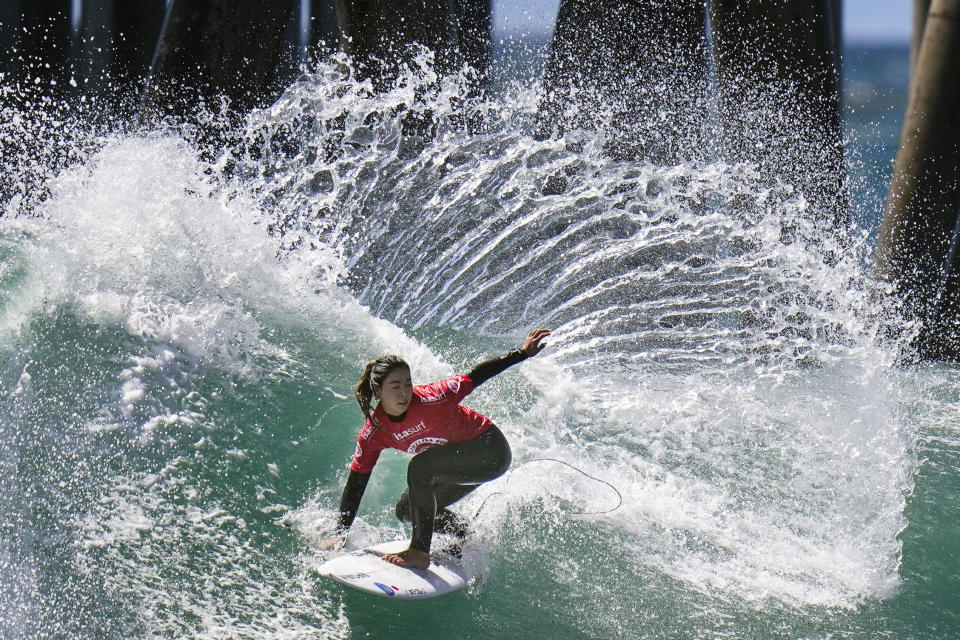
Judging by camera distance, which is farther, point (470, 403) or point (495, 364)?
point (470, 403)

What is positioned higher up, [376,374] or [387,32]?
[387,32]

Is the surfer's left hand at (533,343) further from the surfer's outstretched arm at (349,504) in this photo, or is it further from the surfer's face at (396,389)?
the surfer's outstretched arm at (349,504)

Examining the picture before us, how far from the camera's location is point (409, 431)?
3.52 metres

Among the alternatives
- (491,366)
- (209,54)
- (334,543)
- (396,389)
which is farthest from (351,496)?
(209,54)

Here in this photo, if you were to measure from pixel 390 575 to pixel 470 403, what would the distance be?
1.86 metres

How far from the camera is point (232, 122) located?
1012 cm

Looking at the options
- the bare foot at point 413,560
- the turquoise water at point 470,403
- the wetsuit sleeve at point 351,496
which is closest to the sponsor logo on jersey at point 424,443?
the wetsuit sleeve at point 351,496

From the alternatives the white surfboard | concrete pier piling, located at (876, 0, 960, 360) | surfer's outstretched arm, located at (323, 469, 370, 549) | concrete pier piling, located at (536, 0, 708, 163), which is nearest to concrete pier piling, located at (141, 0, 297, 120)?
concrete pier piling, located at (536, 0, 708, 163)

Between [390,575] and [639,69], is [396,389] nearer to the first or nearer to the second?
[390,575]

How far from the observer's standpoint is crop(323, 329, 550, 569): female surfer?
3482mm

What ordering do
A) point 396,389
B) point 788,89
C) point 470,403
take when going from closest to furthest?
point 396,389 → point 470,403 → point 788,89

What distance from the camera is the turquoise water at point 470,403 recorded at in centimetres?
359

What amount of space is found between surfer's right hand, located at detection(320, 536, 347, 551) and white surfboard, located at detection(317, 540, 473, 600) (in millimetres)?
88

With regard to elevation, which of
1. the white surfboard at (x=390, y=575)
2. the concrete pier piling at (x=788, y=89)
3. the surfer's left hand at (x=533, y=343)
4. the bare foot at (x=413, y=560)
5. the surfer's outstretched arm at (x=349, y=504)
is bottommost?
the white surfboard at (x=390, y=575)
